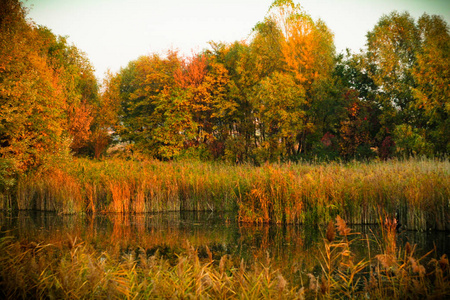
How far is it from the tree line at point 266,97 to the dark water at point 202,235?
6977mm

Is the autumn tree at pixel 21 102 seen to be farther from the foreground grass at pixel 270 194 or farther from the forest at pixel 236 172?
the foreground grass at pixel 270 194

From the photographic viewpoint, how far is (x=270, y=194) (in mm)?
11133

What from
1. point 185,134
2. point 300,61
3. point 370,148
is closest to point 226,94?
point 185,134

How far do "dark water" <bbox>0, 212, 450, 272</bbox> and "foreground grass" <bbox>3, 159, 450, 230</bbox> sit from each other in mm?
562

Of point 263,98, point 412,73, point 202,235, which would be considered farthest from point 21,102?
point 412,73

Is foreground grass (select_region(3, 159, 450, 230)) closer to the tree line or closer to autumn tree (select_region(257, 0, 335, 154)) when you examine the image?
the tree line

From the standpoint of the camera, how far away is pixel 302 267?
6.54 meters

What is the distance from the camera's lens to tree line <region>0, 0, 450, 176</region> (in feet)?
58.0

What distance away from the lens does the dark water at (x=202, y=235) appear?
7586 mm

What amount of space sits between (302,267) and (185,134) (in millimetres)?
23629

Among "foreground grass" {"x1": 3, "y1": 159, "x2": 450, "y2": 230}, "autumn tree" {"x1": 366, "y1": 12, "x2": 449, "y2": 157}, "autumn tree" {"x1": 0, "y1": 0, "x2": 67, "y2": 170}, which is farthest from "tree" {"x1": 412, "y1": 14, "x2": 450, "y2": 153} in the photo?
"autumn tree" {"x1": 0, "y1": 0, "x2": 67, "y2": 170}

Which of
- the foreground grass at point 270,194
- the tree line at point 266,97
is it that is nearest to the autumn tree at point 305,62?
the tree line at point 266,97

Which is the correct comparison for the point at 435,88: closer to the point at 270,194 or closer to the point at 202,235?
the point at 270,194

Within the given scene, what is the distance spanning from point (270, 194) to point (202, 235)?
2.72 meters
